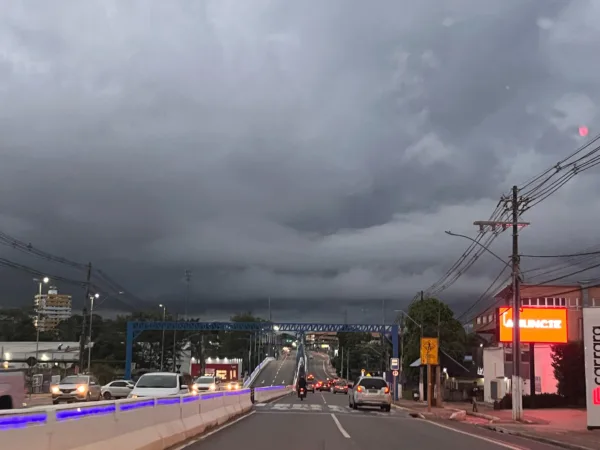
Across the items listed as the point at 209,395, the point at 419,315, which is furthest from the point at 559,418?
the point at 419,315

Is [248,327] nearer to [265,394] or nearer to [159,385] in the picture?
[265,394]

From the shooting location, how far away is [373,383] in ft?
117

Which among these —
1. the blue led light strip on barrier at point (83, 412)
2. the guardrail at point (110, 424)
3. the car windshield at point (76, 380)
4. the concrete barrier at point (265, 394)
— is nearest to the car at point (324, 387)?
the concrete barrier at point (265, 394)

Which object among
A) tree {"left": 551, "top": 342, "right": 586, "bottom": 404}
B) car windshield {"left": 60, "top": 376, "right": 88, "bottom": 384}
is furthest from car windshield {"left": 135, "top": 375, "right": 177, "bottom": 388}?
tree {"left": 551, "top": 342, "right": 586, "bottom": 404}

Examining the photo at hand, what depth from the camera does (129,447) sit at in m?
11.6

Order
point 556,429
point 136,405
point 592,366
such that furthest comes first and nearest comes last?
point 556,429 < point 592,366 < point 136,405

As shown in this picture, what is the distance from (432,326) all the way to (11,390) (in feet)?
217

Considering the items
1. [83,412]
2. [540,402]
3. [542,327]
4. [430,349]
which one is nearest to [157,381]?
[83,412]

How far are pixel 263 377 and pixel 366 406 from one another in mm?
92813

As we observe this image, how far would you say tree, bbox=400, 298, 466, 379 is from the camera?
3056 inches

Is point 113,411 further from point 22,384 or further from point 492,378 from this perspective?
point 492,378

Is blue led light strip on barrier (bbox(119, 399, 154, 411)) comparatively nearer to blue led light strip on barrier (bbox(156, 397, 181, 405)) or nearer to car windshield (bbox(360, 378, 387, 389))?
blue led light strip on barrier (bbox(156, 397, 181, 405))

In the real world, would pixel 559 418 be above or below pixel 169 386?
below

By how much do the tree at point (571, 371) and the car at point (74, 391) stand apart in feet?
97.3
